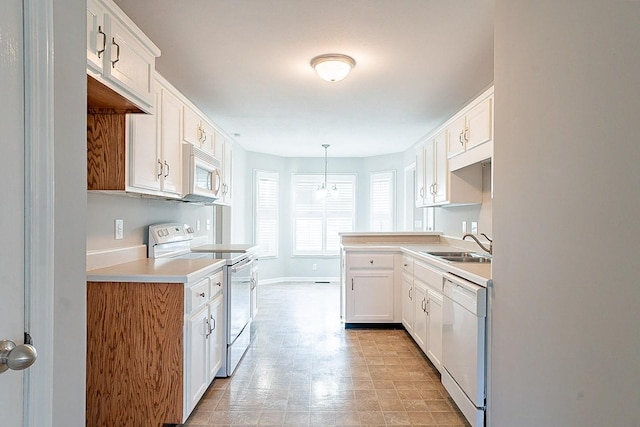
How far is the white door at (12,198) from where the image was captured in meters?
0.69

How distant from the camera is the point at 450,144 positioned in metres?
3.25

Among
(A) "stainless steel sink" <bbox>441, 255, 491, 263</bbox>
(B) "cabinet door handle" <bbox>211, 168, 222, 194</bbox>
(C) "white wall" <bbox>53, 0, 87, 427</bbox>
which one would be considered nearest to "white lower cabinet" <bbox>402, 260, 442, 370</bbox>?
(A) "stainless steel sink" <bbox>441, 255, 491, 263</bbox>

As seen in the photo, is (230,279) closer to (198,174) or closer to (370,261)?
(198,174)

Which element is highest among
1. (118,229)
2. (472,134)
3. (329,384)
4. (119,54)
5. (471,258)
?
(119,54)

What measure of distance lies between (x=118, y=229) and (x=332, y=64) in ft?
6.23

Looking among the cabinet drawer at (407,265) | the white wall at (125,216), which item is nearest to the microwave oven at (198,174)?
the white wall at (125,216)

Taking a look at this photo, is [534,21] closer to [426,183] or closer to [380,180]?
[426,183]

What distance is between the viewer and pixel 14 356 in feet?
2.19

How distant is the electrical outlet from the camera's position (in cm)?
235

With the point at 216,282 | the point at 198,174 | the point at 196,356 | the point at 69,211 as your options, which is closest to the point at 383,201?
the point at 198,174

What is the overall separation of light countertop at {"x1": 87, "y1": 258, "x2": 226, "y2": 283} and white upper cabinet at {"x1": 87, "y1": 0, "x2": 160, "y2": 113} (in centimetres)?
92

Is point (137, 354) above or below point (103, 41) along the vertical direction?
below

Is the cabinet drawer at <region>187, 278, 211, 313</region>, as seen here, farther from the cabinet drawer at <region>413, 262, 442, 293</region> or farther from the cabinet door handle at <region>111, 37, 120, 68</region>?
the cabinet drawer at <region>413, 262, 442, 293</region>

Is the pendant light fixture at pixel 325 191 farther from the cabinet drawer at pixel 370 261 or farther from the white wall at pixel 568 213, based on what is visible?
the white wall at pixel 568 213
